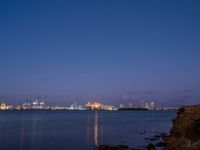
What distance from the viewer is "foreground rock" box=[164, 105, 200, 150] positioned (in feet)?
63.7

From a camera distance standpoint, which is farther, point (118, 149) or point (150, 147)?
point (150, 147)

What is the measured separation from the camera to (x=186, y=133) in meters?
20.7

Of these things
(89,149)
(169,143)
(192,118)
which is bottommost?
(89,149)

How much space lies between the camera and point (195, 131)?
66.3 ft

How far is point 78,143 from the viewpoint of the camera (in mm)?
55750

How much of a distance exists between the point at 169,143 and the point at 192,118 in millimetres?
2753

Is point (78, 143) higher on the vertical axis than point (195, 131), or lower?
lower

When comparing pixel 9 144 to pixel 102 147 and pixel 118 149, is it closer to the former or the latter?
pixel 102 147

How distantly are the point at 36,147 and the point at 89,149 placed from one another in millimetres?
9027

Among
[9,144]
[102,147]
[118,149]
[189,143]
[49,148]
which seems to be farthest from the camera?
[9,144]

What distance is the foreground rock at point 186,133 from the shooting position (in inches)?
Result: 765

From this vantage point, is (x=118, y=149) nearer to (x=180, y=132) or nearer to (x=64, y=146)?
(x=64, y=146)

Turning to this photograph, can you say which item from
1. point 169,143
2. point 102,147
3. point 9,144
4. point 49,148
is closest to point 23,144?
point 9,144

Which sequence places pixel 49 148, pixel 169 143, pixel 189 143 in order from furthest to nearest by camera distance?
pixel 49 148
pixel 169 143
pixel 189 143
